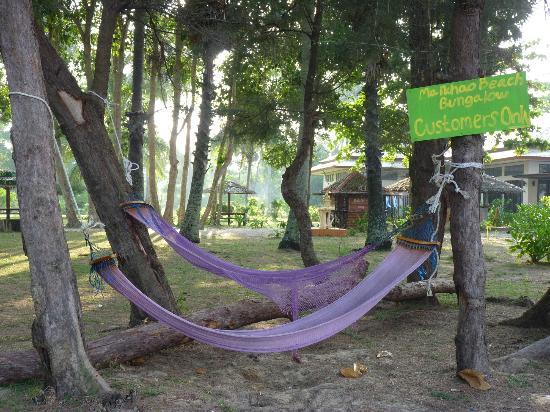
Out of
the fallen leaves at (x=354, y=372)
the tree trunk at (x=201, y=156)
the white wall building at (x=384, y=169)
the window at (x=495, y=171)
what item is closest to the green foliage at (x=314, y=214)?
the white wall building at (x=384, y=169)

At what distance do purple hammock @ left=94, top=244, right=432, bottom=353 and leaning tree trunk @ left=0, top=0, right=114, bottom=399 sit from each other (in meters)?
0.35

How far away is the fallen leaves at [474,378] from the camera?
289cm

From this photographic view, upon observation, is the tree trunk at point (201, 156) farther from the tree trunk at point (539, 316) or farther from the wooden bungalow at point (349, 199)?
the wooden bungalow at point (349, 199)

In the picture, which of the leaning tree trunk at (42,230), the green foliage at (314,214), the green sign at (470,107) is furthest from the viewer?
the green foliage at (314,214)

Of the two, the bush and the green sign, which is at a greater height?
the green sign

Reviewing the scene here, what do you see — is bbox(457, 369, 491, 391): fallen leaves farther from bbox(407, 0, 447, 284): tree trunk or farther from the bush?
the bush

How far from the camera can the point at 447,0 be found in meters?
5.96

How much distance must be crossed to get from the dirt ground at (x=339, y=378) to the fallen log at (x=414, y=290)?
0.30m

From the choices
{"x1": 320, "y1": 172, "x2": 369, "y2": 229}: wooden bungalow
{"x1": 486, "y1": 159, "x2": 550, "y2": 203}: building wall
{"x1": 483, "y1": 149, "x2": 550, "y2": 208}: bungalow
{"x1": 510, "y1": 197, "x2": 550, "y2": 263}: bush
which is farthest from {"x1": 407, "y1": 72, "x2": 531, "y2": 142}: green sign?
{"x1": 486, "y1": 159, "x2": 550, "y2": 203}: building wall

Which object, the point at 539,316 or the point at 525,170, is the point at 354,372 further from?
the point at 525,170

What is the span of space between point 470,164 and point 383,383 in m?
1.29

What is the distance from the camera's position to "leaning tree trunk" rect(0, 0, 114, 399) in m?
2.68

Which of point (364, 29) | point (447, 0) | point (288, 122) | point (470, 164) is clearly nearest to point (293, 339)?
point (470, 164)

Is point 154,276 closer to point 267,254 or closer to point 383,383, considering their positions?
point 383,383
